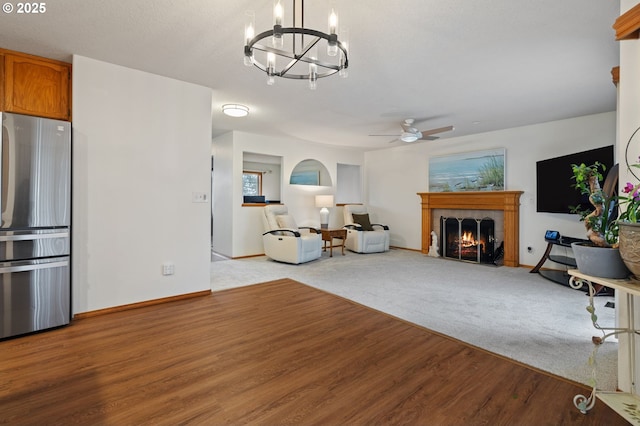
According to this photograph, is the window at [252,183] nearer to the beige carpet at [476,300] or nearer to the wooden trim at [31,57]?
the beige carpet at [476,300]

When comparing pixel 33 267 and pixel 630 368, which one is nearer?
pixel 630 368

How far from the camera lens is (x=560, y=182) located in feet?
14.8

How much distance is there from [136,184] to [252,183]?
610cm

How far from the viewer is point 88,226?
2.88 metres

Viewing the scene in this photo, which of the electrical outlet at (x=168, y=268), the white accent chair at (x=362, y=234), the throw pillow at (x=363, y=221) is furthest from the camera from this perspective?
the throw pillow at (x=363, y=221)

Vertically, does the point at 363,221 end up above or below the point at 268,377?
above

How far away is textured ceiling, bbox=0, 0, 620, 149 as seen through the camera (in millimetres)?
2105

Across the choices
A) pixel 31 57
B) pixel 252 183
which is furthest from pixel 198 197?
pixel 252 183

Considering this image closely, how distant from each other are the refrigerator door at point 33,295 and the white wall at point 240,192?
10.9 ft

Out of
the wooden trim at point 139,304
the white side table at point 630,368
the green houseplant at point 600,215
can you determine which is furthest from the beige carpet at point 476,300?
the green houseplant at point 600,215

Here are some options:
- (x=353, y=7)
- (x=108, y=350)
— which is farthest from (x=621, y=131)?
(x=108, y=350)

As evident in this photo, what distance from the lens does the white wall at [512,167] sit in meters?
4.69

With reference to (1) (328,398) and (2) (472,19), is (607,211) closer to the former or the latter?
(2) (472,19)

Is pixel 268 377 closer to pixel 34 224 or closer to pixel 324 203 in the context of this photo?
pixel 34 224
